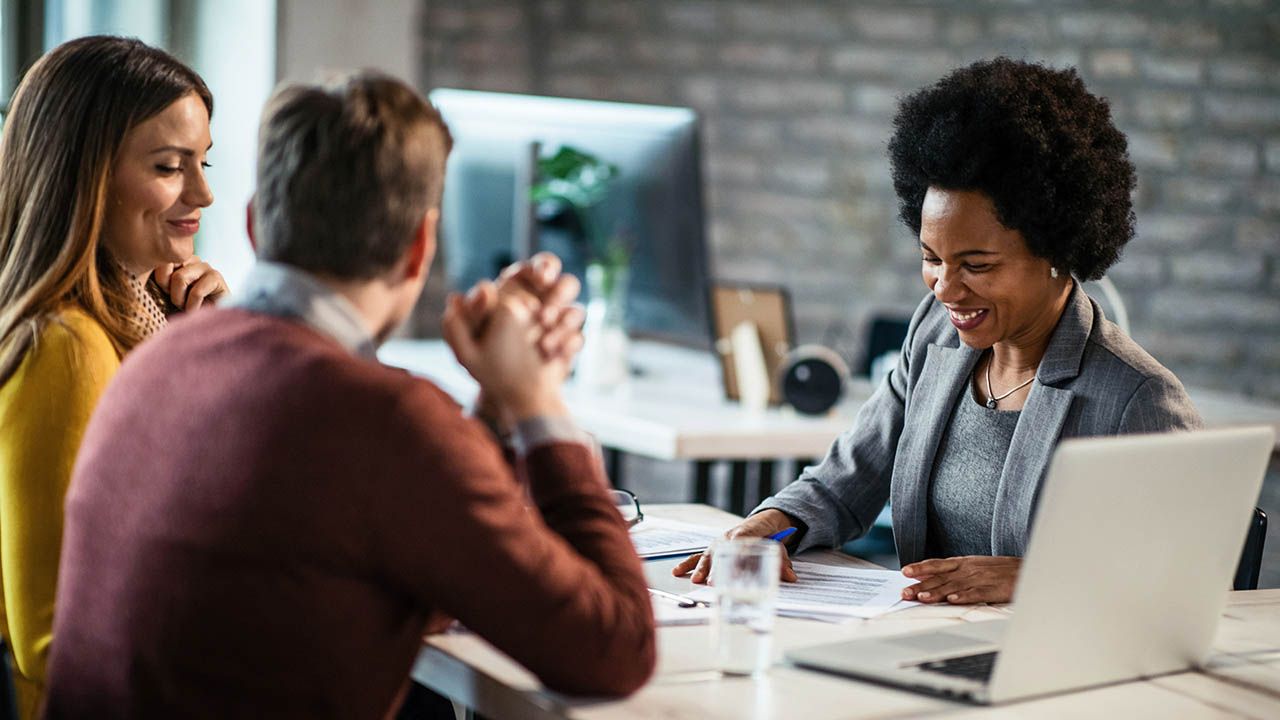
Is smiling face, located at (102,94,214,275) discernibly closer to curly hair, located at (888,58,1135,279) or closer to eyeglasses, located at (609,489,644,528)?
eyeglasses, located at (609,489,644,528)

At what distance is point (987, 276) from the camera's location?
1.67 metres

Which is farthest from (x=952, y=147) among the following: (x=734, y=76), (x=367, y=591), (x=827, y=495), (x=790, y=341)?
(x=734, y=76)

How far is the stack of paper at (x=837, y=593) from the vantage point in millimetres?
1376

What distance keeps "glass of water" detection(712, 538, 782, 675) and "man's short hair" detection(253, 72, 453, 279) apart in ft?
1.32

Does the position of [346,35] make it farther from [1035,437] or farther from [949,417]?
[1035,437]

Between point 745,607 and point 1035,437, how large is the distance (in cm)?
61

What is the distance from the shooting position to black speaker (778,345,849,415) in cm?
280

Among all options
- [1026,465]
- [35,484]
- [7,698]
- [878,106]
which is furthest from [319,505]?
[878,106]

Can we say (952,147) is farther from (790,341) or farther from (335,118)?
(790,341)

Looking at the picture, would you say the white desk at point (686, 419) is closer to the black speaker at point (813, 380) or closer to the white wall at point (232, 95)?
the black speaker at point (813, 380)

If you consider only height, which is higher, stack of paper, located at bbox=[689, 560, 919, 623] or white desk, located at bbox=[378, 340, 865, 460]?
stack of paper, located at bbox=[689, 560, 919, 623]

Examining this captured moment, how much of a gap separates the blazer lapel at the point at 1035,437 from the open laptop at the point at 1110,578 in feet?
1.13

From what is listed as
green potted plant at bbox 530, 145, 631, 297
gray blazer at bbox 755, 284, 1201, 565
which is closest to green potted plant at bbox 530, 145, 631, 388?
green potted plant at bbox 530, 145, 631, 297

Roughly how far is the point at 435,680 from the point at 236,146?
3.27 m
